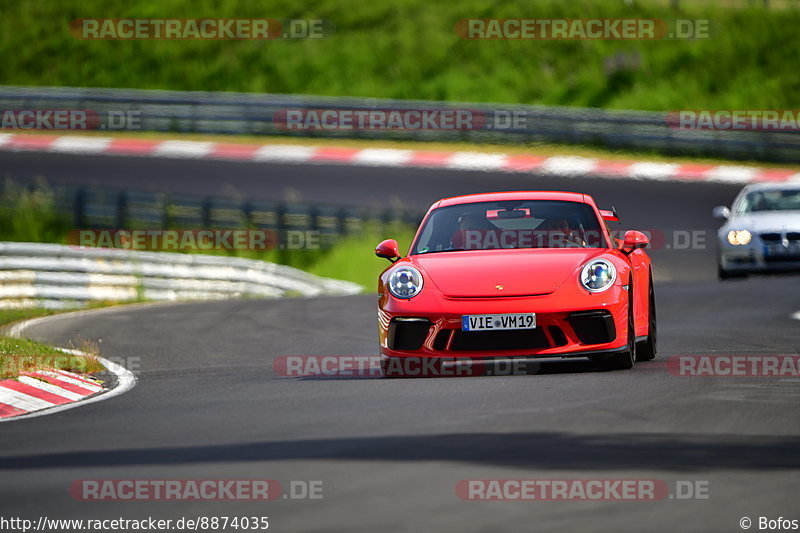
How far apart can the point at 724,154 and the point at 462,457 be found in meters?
21.1

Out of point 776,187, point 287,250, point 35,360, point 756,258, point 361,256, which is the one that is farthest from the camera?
point 287,250

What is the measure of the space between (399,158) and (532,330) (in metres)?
17.2

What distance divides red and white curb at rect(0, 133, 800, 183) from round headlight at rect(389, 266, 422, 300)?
1456 cm

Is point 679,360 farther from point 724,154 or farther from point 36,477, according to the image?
point 724,154

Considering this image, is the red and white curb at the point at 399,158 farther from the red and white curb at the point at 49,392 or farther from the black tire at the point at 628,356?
the red and white curb at the point at 49,392

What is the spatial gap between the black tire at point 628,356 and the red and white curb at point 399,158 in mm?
14198

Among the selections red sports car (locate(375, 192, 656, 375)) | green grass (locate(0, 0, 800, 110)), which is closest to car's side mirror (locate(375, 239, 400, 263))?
red sports car (locate(375, 192, 656, 375))

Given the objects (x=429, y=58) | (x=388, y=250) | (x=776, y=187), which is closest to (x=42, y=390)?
(x=388, y=250)

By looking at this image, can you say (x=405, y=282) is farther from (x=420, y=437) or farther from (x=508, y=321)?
(x=420, y=437)

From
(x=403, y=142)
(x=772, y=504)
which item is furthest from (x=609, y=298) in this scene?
(x=403, y=142)

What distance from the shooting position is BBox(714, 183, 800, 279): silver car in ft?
58.9

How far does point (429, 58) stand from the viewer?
37594mm

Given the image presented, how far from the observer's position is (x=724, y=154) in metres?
26.6

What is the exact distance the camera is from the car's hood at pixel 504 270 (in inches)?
366
